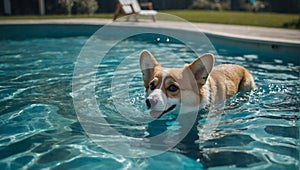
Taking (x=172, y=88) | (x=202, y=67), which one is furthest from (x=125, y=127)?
(x=202, y=67)

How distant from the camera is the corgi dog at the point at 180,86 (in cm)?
318

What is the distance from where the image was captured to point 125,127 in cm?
322

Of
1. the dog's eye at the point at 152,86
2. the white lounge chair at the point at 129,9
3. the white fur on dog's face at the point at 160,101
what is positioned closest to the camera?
the white fur on dog's face at the point at 160,101

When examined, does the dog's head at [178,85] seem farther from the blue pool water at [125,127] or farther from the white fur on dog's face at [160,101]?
the blue pool water at [125,127]

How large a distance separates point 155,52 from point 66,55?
6.95 ft

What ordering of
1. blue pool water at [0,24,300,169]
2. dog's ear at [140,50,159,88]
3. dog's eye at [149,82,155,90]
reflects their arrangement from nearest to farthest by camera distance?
blue pool water at [0,24,300,169] → dog's eye at [149,82,155,90] → dog's ear at [140,50,159,88]

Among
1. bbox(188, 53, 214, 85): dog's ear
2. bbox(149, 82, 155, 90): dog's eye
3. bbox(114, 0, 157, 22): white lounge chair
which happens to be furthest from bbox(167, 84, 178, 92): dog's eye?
bbox(114, 0, 157, 22): white lounge chair

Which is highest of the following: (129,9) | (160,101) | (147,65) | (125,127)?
(129,9)

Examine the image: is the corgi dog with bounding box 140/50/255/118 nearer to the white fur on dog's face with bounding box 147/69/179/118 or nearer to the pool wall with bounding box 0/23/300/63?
the white fur on dog's face with bounding box 147/69/179/118

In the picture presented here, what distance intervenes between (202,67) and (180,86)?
0.31 metres

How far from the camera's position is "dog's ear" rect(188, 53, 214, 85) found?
3262 millimetres

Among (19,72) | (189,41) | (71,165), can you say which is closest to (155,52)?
(189,41)

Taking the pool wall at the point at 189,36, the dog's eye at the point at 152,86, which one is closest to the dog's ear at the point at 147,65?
the dog's eye at the point at 152,86

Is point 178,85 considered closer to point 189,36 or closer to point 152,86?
point 152,86
